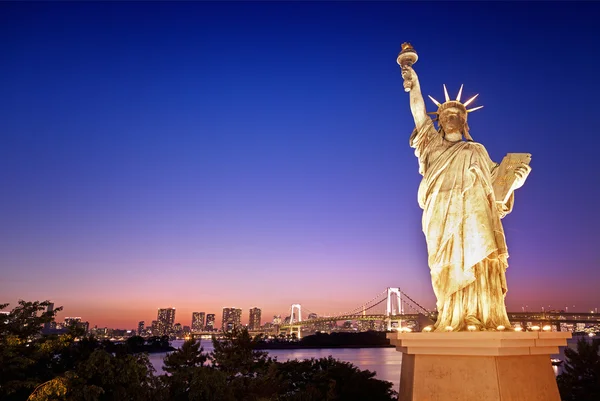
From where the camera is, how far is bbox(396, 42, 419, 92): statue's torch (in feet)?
19.9

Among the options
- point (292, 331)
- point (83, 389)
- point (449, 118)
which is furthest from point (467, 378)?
point (292, 331)

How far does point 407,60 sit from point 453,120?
1034mm

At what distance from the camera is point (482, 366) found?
4.20m

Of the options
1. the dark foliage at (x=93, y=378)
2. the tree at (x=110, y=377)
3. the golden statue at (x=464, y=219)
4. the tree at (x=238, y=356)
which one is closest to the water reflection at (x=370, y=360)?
the tree at (x=238, y=356)

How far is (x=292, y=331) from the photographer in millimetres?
72312

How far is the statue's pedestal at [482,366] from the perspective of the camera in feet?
13.6

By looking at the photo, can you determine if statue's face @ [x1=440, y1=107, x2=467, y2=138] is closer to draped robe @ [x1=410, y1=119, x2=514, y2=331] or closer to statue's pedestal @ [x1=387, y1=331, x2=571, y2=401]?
draped robe @ [x1=410, y1=119, x2=514, y2=331]

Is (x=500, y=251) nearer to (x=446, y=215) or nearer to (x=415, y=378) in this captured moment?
(x=446, y=215)

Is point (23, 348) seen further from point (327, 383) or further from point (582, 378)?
point (582, 378)

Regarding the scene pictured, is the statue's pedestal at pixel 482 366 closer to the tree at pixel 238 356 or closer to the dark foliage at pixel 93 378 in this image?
the dark foliage at pixel 93 378

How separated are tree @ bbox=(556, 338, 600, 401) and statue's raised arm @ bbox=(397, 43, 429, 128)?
8173 mm

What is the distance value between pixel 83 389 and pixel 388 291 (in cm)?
6068

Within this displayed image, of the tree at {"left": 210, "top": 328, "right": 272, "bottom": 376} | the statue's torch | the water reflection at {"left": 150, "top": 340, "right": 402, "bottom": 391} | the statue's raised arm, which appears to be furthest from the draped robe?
the water reflection at {"left": 150, "top": 340, "right": 402, "bottom": 391}

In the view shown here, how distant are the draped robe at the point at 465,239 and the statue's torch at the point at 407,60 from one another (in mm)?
1077
